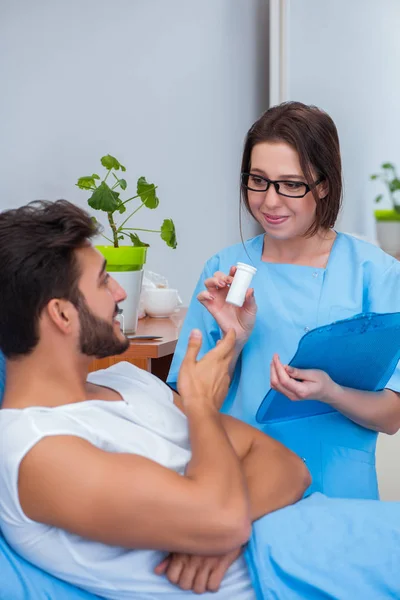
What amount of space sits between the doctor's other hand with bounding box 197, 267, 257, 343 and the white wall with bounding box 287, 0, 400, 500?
191 cm

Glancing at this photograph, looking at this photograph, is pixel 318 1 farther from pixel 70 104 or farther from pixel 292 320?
pixel 292 320

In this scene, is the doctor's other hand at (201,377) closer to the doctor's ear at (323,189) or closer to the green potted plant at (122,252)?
the doctor's ear at (323,189)

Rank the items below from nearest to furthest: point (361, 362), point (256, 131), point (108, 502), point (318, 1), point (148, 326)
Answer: point (108, 502) → point (361, 362) → point (256, 131) → point (148, 326) → point (318, 1)

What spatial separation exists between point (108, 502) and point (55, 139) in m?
2.37

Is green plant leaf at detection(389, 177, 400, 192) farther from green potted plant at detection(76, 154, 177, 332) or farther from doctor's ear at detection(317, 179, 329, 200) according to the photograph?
doctor's ear at detection(317, 179, 329, 200)

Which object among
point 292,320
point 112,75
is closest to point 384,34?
point 112,75

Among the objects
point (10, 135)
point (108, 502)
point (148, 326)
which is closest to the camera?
point (108, 502)

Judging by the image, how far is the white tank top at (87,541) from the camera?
3.42 feet

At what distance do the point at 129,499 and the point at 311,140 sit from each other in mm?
798

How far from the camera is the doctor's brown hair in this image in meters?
1.50

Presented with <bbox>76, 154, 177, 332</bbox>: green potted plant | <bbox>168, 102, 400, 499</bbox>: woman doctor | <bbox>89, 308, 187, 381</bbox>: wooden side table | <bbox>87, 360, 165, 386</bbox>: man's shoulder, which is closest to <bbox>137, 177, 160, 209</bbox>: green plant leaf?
<bbox>76, 154, 177, 332</bbox>: green potted plant

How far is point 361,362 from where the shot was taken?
4.67 ft

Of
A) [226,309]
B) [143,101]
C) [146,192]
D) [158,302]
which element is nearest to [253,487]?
[226,309]

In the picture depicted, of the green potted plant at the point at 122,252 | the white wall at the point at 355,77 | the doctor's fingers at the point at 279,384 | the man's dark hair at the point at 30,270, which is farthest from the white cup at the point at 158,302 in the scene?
the white wall at the point at 355,77
